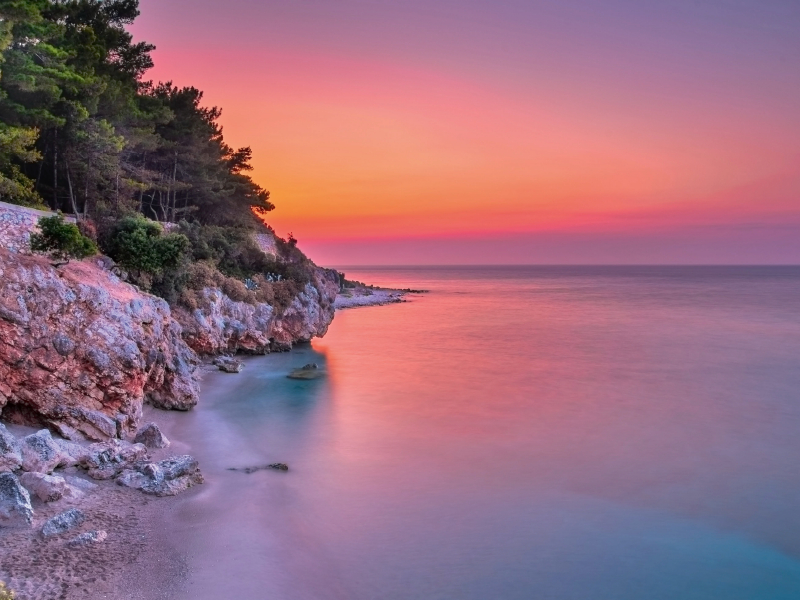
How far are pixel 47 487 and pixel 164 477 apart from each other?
1.98 metres

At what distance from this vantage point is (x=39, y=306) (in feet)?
39.2

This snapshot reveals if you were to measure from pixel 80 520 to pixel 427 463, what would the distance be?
7665 millimetres

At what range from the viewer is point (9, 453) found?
9.67 metres

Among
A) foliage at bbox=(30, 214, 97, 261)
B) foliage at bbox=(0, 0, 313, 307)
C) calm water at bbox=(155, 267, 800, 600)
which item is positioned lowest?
calm water at bbox=(155, 267, 800, 600)

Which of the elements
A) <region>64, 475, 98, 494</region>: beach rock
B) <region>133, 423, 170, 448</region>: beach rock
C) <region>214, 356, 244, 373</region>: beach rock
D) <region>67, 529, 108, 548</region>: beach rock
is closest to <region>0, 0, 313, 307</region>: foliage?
<region>214, 356, 244, 373</region>: beach rock

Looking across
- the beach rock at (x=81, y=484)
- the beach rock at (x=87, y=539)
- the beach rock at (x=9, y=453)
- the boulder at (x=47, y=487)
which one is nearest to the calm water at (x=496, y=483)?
the beach rock at (x=87, y=539)

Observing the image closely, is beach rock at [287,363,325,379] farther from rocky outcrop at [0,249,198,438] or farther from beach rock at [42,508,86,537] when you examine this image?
beach rock at [42,508,86,537]

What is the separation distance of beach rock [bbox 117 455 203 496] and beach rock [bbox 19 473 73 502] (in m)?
1.02

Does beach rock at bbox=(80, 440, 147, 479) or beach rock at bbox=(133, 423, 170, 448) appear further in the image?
beach rock at bbox=(133, 423, 170, 448)

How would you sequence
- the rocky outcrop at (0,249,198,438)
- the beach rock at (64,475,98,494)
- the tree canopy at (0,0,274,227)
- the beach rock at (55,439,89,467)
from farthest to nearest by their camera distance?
the tree canopy at (0,0,274,227) < the rocky outcrop at (0,249,198,438) < the beach rock at (55,439,89,467) < the beach rock at (64,475,98,494)

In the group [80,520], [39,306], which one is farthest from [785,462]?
[39,306]

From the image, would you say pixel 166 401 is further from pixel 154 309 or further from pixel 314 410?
pixel 314 410

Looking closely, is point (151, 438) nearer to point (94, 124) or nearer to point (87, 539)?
point (87, 539)

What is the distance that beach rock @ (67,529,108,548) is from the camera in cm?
811
